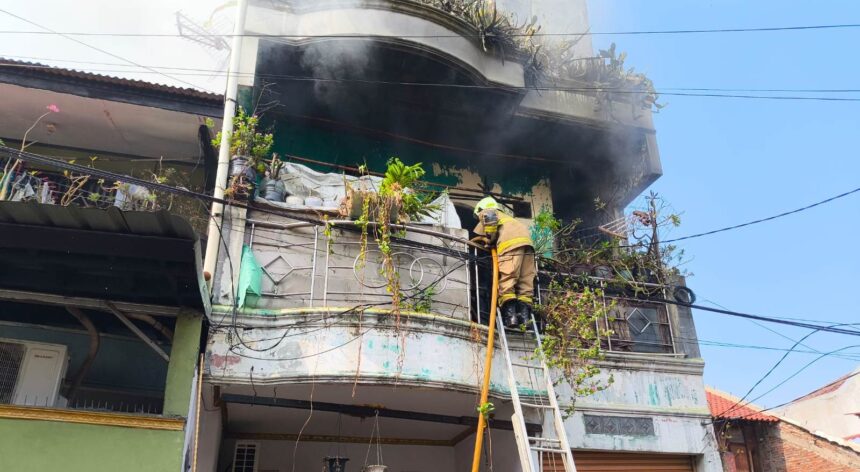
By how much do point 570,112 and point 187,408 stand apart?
26.5 feet

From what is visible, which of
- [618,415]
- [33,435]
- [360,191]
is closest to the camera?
[33,435]

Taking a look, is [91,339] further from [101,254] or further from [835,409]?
[835,409]

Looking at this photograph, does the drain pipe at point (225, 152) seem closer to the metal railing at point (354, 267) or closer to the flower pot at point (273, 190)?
the metal railing at point (354, 267)

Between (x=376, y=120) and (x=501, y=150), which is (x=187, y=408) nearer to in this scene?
(x=376, y=120)

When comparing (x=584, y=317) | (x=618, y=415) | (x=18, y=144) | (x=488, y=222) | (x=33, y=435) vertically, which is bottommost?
(x=33, y=435)

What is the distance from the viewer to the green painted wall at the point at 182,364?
6.75 meters

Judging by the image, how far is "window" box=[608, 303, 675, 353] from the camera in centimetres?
972

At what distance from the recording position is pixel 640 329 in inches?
389

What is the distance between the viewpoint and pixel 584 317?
898cm

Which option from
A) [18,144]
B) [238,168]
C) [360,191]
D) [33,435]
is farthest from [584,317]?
[18,144]

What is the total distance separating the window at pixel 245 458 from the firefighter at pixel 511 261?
169 inches

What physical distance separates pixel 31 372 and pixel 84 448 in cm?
155

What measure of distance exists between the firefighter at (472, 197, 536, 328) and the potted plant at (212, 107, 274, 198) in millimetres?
3107

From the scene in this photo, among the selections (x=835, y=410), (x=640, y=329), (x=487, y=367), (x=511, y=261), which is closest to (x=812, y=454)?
(x=640, y=329)
